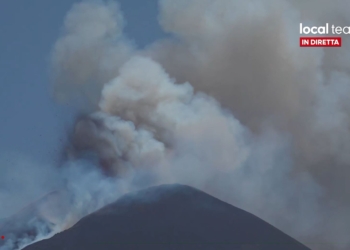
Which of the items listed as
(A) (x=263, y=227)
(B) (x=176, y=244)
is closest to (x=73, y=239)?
(B) (x=176, y=244)

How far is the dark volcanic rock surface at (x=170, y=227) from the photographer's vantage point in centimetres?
2981

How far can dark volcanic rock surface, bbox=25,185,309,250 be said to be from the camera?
29.8m

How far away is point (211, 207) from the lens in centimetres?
3222

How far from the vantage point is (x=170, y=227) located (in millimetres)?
30609

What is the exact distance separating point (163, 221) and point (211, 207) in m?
2.85

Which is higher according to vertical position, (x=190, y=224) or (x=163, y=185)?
(x=163, y=185)

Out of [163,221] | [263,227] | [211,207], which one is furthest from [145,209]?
[263,227]

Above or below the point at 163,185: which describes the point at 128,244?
below

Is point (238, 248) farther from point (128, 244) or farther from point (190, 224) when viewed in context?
point (128, 244)

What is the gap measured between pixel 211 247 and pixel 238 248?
1.36 meters

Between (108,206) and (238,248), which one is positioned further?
(108,206)

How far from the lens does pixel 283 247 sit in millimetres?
30266

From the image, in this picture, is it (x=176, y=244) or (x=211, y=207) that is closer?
(x=176, y=244)

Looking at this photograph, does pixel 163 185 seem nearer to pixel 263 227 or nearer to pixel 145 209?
pixel 145 209
